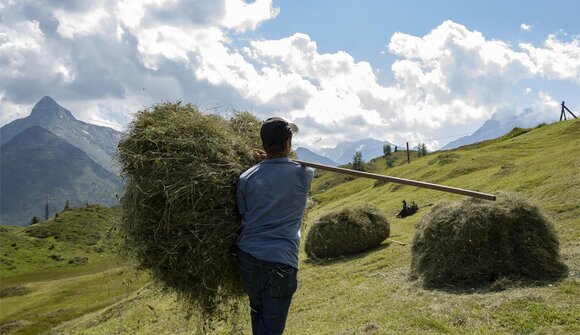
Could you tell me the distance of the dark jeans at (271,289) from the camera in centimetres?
591

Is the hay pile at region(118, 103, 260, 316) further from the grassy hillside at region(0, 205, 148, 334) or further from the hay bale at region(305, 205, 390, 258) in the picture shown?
the hay bale at region(305, 205, 390, 258)

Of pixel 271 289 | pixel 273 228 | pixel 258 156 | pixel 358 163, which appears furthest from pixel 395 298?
pixel 358 163

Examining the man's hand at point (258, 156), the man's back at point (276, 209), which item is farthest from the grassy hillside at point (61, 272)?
the man's back at point (276, 209)

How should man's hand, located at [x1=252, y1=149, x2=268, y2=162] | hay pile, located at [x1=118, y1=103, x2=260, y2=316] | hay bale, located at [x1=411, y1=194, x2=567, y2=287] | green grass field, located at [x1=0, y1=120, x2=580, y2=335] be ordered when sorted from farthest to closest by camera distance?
1. hay bale, located at [x1=411, y1=194, x2=567, y2=287]
2. green grass field, located at [x1=0, y1=120, x2=580, y2=335]
3. man's hand, located at [x1=252, y1=149, x2=268, y2=162]
4. hay pile, located at [x1=118, y1=103, x2=260, y2=316]

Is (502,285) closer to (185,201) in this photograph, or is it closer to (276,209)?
(276,209)

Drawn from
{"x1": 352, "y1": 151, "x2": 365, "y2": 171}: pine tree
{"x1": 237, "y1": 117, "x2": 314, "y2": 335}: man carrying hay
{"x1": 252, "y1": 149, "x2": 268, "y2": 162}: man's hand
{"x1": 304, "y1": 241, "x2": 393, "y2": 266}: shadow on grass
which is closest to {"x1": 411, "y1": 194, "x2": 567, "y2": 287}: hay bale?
{"x1": 304, "y1": 241, "x2": 393, "y2": 266}: shadow on grass

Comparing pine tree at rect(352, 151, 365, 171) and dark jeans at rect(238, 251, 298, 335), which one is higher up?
pine tree at rect(352, 151, 365, 171)

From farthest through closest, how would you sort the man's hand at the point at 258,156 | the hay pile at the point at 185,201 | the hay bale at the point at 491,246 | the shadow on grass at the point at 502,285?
the hay bale at the point at 491,246
the shadow on grass at the point at 502,285
the man's hand at the point at 258,156
the hay pile at the point at 185,201

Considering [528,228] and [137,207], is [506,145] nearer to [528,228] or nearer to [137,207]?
[528,228]

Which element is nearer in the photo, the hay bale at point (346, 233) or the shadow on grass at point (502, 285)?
the shadow on grass at point (502, 285)

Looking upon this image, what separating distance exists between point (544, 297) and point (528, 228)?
3.49 meters

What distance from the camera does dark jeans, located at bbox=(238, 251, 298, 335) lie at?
5.91 metres

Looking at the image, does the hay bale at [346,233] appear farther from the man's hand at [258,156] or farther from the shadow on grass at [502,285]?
the man's hand at [258,156]

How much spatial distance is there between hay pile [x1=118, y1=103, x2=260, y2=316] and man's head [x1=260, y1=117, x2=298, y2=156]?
808mm
